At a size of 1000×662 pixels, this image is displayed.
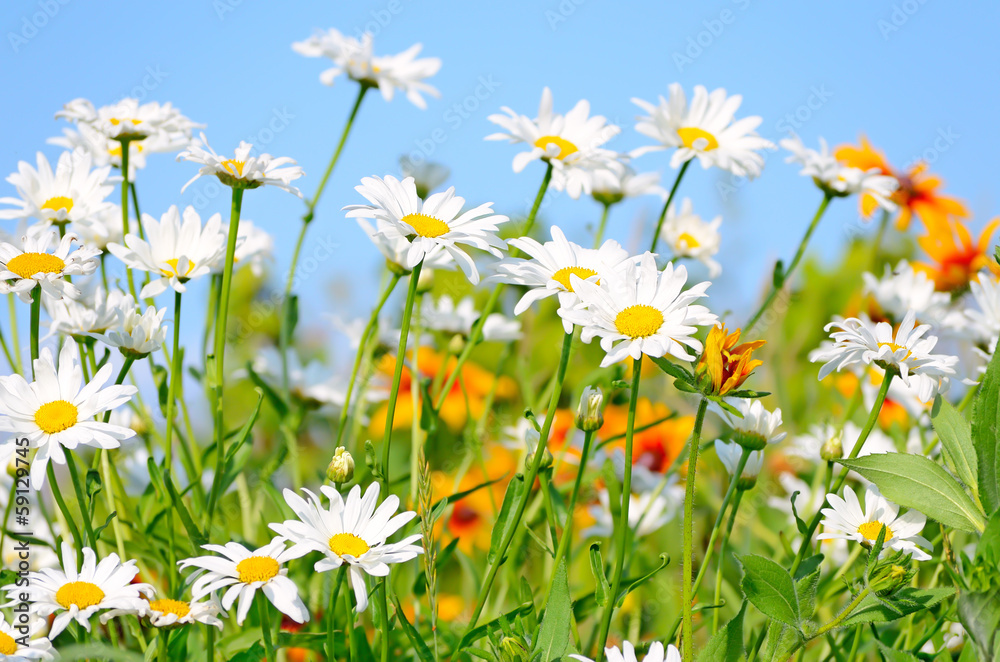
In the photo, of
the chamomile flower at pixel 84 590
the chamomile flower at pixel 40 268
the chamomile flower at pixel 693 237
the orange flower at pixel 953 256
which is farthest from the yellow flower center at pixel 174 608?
the orange flower at pixel 953 256

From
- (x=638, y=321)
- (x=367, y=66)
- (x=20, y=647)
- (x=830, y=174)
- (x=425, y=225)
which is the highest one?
(x=367, y=66)

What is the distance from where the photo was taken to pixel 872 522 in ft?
2.19

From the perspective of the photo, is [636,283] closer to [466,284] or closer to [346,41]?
[346,41]

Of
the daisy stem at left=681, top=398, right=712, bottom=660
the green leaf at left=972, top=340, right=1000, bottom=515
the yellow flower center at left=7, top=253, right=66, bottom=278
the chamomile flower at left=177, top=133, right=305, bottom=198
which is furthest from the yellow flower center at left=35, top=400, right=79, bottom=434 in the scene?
the green leaf at left=972, top=340, right=1000, bottom=515

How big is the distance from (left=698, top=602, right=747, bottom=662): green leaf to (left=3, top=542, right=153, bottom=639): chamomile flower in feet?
1.26

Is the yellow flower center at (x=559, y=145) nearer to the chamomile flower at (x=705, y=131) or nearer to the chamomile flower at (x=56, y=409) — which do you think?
the chamomile flower at (x=705, y=131)

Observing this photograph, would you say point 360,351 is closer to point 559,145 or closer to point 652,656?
point 559,145

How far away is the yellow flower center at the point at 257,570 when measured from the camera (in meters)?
0.54

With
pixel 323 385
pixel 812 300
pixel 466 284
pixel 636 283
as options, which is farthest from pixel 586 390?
pixel 812 300

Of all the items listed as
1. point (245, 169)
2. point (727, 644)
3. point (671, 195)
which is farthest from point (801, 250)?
point (245, 169)

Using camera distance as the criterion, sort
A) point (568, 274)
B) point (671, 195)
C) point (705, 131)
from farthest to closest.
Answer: point (705, 131)
point (671, 195)
point (568, 274)

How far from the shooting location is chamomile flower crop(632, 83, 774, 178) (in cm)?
91

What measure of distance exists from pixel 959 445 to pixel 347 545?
18.1 inches

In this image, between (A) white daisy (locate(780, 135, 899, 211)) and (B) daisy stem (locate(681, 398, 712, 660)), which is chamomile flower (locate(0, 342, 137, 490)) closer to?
(B) daisy stem (locate(681, 398, 712, 660))
